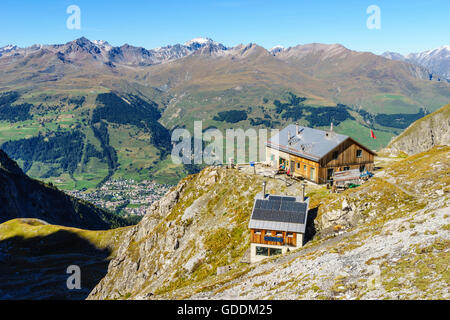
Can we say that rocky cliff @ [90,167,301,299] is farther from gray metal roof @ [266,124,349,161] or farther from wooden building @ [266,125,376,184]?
gray metal roof @ [266,124,349,161]

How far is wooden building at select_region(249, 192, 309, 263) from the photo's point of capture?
43.9m

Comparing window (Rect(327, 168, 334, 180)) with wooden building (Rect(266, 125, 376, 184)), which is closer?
wooden building (Rect(266, 125, 376, 184))

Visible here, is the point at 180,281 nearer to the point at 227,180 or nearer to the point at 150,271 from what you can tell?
the point at 150,271

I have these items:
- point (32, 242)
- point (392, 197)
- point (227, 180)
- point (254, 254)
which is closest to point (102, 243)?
point (32, 242)

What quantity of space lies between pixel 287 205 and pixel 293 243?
5390 millimetres

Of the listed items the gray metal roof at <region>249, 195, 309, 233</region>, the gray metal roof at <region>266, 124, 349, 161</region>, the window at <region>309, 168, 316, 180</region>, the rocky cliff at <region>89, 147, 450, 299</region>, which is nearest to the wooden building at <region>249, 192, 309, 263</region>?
the gray metal roof at <region>249, 195, 309, 233</region>

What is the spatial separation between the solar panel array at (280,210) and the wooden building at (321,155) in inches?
624

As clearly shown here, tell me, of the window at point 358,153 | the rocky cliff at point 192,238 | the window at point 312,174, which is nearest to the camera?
the rocky cliff at point 192,238

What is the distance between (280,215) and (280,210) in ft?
2.77

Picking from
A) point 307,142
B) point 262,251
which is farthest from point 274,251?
point 307,142

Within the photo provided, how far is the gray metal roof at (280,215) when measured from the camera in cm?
4412

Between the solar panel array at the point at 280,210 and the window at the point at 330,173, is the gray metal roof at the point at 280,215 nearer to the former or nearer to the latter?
the solar panel array at the point at 280,210

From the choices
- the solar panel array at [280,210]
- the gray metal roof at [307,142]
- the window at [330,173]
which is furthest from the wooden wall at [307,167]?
the solar panel array at [280,210]
